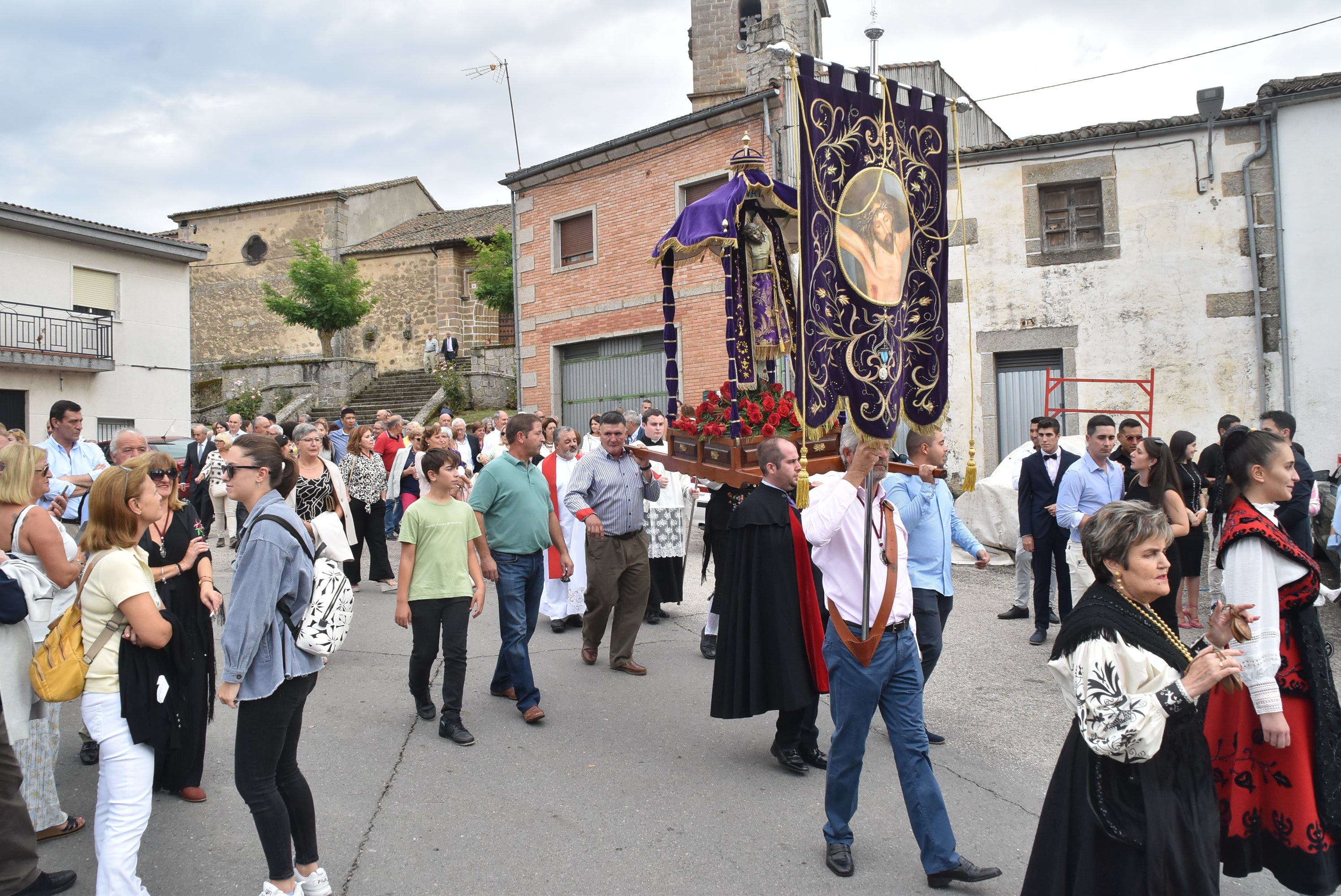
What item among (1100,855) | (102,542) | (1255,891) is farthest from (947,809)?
(102,542)

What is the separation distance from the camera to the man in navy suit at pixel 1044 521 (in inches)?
304

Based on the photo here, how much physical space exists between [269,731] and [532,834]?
139 centimetres

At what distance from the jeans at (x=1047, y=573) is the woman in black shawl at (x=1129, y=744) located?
5062 millimetres

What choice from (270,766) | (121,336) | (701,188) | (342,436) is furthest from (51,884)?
(121,336)

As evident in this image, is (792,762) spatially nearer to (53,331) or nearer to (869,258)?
(869,258)

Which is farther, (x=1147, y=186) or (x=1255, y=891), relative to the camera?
(x=1147, y=186)

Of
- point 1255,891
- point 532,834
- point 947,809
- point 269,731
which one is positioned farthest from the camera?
point 947,809

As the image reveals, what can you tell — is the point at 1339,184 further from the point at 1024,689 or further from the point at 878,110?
the point at 878,110

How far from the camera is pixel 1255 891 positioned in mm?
3785

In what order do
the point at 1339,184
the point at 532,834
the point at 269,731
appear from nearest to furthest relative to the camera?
the point at 269,731 → the point at 532,834 → the point at 1339,184

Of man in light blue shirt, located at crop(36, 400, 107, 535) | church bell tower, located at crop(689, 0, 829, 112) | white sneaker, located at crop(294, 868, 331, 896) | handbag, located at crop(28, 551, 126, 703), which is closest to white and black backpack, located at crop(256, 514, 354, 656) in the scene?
handbag, located at crop(28, 551, 126, 703)

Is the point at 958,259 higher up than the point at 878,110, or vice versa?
the point at 958,259

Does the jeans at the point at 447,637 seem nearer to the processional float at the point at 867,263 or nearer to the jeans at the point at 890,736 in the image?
the processional float at the point at 867,263

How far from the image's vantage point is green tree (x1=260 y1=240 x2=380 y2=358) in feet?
103
